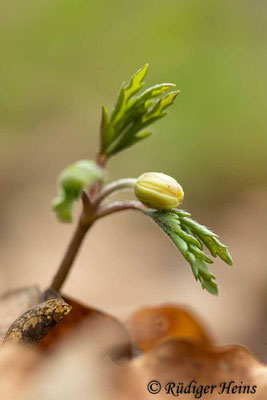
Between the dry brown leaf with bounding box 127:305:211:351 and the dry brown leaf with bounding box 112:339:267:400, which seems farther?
the dry brown leaf with bounding box 127:305:211:351

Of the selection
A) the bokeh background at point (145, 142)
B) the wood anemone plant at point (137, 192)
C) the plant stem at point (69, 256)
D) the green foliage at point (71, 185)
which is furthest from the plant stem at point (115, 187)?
the bokeh background at point (145, 142)

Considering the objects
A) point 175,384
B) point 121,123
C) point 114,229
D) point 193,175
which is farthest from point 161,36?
point 175,384

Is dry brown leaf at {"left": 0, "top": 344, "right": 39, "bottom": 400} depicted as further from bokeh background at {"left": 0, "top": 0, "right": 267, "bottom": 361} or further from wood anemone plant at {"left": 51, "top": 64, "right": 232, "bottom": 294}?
bokeh background at {"left": 0, "top": 0, "right": 267, "bottom": 361}

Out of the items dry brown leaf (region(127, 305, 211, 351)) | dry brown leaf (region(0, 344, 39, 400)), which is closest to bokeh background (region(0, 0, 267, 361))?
dry brown leaf (region(127, 305, 211, 351))

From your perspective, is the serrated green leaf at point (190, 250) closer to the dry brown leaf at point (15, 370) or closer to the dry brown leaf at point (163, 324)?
the dry brown leaf at point (15, 370)

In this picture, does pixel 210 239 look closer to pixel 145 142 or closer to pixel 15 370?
pixel 15 370

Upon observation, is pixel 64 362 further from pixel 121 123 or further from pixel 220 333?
pixel 220 333
